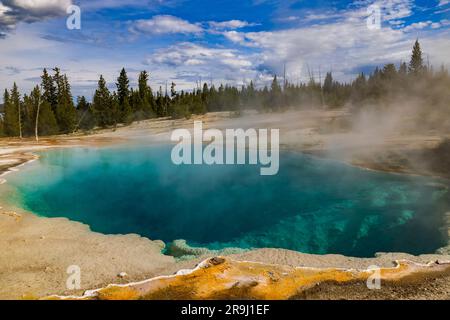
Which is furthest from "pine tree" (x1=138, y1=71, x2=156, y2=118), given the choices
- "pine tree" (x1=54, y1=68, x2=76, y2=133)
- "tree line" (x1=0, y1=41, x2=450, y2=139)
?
"pine tree" (x1=54, y1=68, x2=76, y2=133)

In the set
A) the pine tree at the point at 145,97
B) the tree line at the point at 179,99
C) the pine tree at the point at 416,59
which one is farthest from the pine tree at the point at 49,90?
the pine tree at the point at 416,59

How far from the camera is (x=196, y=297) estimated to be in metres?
7.61

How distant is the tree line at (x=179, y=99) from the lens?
43.9 meters

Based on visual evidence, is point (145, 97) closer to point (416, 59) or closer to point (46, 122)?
point (46, 122)

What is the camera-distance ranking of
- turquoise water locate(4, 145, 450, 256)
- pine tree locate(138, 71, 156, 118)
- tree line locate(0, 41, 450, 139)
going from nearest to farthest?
turquoise water locate(4, 145, 450, 256) < tree line locate(0, 41, 450, 139) < pine tree locate(138, 71, 156, 118)

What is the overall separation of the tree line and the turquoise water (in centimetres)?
2058

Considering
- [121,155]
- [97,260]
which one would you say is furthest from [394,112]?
[97,260]

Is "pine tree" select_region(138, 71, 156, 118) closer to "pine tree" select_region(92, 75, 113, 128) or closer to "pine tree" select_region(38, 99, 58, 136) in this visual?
"pine tree" select_region(92, 75, 113, 128)

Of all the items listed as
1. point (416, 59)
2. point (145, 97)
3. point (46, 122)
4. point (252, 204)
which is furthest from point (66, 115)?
point (416, 59)

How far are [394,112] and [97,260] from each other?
3506cm

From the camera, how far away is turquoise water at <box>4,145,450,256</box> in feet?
42.0

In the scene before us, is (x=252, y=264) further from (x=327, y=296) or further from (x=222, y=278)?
(x=327, y=296)

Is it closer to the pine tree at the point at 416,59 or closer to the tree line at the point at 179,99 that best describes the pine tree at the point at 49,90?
the tree line at the point at 179,99

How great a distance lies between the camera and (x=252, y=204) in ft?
54.8
